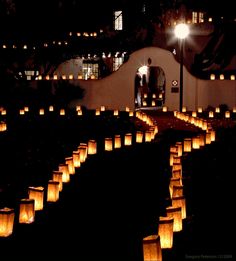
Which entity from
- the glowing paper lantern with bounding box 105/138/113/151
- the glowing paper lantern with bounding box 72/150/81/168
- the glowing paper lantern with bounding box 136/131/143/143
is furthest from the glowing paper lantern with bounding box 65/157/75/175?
the glowing paper lantern with bounding box 136/131/143/143

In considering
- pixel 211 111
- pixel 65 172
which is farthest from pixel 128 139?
pixel 211 111

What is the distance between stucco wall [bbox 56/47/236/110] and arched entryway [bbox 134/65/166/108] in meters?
3.31

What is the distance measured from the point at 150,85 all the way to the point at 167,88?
7.85 meters

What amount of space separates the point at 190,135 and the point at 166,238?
28.2 feet

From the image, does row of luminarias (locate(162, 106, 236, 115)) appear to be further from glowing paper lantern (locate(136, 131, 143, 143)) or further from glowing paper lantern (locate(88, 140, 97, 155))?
glowing paper lantern (locate(88, 140, 97, 155))

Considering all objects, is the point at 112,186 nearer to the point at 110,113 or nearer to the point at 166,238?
the point at 166,238

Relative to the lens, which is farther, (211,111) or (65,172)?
(211,111)

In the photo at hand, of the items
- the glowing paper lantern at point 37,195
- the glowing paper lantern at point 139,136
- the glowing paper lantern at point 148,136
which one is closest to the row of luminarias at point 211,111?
the glowing paper lantern at point 148,136

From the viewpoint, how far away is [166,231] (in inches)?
263

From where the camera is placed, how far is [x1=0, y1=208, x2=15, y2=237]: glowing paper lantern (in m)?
7.09

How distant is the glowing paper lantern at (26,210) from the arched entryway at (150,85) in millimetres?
17331

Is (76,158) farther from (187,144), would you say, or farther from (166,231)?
(166,231)

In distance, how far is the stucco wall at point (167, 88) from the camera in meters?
20.9

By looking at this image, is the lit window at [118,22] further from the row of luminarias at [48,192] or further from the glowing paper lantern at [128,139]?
the row of luminarias at [48,192]
